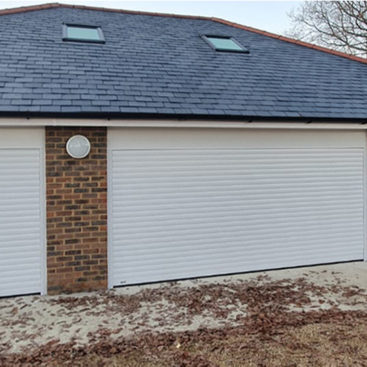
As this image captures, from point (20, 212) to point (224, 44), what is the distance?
6.79 metres

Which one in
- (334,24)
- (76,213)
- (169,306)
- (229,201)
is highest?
(334,24)

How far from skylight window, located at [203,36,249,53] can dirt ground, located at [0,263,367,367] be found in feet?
19.0

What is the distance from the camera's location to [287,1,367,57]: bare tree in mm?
19781

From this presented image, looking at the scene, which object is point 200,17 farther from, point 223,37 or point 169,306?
point 169,306

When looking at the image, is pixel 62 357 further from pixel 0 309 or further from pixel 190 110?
pixel 190 110

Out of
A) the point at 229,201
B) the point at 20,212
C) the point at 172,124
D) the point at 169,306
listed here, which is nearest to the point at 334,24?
the point at 229,201

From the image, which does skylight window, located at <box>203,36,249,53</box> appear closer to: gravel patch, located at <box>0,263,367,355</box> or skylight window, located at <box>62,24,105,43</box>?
skylight window, located at <box>62,24,105,43</box>

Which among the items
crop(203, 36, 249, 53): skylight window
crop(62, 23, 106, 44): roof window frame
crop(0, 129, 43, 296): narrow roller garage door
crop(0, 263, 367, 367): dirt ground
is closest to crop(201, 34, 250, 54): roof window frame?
crop(203, 36, 249, 53): skylight window

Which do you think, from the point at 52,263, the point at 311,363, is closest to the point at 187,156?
the point at 52,263

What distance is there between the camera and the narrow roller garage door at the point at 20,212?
226 inches

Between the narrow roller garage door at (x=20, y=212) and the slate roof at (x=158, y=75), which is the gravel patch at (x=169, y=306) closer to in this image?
the narrow roller garage door at (x=20, y=212)

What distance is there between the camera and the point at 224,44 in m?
9.68

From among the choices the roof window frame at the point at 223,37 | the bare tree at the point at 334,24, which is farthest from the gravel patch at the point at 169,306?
the bare tree at the point at 334,24

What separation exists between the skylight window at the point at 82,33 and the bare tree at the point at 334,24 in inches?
642
